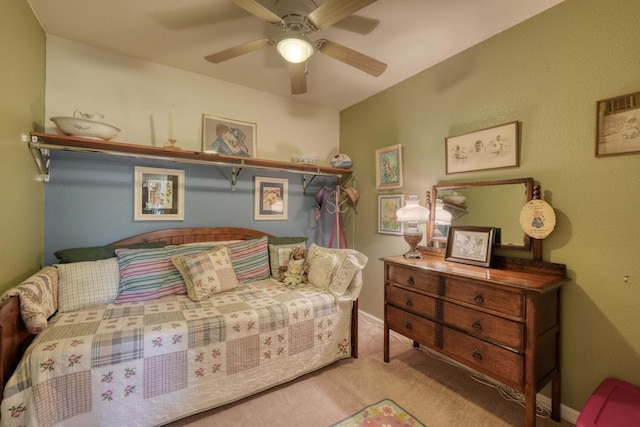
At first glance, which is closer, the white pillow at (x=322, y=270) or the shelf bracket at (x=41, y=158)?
the shelf bracket at (x=41, y=158)

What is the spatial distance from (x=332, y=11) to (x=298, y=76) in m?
0.63

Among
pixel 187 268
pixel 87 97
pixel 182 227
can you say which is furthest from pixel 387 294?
pixel 87 97

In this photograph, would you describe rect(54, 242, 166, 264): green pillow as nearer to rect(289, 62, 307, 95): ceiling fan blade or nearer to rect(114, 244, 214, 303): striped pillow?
rect(114, 244, 214, 303): striped pillow

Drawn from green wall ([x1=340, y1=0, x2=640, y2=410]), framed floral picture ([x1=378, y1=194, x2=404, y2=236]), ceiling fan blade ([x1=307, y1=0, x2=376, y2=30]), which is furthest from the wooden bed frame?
ceiling fan blade ([x1=307, y1=0, x2=376, y2=30])

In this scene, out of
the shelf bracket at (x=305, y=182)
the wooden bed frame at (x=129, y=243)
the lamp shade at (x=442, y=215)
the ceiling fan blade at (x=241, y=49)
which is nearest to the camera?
the wooden bed frame at (x=129, y=243)

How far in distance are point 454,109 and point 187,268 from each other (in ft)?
8.35

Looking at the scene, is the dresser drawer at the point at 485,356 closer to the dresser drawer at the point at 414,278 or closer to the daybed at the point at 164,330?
the dresser drawer at the point at 414,278

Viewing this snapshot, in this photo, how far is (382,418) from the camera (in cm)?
161

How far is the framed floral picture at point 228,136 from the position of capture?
8.77ft

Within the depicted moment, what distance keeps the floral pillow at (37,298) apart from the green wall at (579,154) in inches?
116

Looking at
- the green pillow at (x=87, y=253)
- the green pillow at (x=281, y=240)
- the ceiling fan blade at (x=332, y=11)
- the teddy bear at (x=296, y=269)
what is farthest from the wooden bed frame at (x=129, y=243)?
the ceiling fan blade at (x=332, y=11)

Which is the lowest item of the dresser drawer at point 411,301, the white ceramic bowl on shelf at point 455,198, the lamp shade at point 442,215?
the dresser drawer at point 411,301

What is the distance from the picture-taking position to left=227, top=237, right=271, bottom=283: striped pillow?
2404mm

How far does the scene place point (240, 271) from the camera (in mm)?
2393
